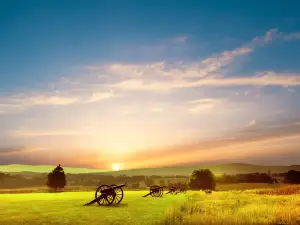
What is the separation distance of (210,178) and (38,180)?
126 meters

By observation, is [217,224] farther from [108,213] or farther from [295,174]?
[295,174]

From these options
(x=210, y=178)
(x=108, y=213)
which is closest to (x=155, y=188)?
(x=108, y=213)

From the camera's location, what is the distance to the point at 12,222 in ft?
78.2

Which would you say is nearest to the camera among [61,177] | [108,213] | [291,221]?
[291,221]

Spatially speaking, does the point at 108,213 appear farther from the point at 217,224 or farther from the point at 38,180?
the point at 38,180

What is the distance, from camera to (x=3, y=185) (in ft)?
575

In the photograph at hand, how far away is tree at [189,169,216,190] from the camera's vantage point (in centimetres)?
10219

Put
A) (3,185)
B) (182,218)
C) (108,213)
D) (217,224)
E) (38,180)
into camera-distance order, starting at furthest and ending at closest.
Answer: (38,180) < (3,185) < (108,213) < (182,218) < (217,224)

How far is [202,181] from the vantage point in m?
102

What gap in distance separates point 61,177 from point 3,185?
3571 inches

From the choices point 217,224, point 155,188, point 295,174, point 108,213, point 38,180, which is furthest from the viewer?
point 38,180

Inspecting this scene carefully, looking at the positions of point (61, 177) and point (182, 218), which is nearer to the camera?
point (182, 218)

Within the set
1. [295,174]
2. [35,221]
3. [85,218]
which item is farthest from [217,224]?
[295,174]

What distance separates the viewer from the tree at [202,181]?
335ft
